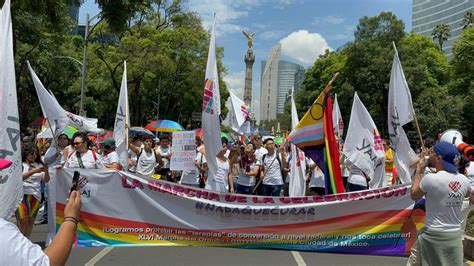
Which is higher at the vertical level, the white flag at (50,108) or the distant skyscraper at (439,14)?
the distant skyscraper at (439,14)

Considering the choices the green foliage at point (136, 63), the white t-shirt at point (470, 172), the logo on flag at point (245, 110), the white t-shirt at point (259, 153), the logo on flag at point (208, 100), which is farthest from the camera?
the green foliage at point (136, 63)

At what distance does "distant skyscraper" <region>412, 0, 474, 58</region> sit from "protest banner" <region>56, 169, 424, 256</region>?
11120cm

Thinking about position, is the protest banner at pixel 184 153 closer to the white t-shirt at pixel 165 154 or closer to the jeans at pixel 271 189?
the white t-shirt at pixel 165 154

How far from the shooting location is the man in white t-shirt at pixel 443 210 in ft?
13.3

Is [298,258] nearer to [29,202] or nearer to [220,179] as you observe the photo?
[220,179]

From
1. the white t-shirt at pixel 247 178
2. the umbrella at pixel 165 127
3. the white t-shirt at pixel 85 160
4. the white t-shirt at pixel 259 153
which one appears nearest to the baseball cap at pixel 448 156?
the white t-shirt at pixel 85 160

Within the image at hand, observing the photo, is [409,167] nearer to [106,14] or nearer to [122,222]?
[122,222]

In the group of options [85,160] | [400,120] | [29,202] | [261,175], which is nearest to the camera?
[29,202]

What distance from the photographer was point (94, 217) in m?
6.69

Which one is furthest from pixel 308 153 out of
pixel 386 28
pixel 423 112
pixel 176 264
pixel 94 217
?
pixel 386 28

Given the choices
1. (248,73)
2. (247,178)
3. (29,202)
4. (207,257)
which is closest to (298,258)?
(207,257)

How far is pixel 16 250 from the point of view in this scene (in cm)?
146

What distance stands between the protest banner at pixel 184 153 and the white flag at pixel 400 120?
3.93 meters

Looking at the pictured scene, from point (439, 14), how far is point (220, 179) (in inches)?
5184
